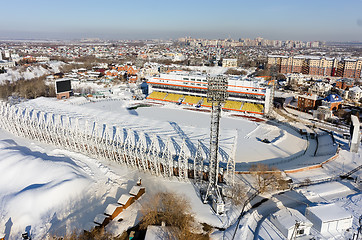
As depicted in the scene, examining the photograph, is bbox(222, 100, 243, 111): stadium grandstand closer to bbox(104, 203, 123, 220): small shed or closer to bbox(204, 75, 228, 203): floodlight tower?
bbox(204, 75, 228, 203): floodlight tower

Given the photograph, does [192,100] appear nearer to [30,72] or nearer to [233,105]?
[233,105]

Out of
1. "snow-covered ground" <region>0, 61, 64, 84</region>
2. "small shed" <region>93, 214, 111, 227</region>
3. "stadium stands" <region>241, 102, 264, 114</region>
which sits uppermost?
"snow-covered ground" <region>0, 61, 64, 84</region>

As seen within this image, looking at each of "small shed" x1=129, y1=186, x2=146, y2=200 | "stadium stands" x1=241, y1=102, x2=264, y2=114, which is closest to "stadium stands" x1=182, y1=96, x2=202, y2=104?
"stadium stands" x1=241, y1=102, x2=264, y2=114

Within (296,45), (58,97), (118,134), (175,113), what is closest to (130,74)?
(58,97)

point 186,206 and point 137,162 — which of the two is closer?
point 186,206

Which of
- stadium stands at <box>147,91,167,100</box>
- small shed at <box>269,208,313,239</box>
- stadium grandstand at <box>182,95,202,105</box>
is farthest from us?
stadium stands at <box>147,91,167,100</box>

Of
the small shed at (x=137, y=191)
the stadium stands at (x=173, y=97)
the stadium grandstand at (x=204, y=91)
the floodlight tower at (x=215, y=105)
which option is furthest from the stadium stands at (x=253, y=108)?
the small shed at (x=137, y=191)

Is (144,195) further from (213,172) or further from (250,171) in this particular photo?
(250,171)
